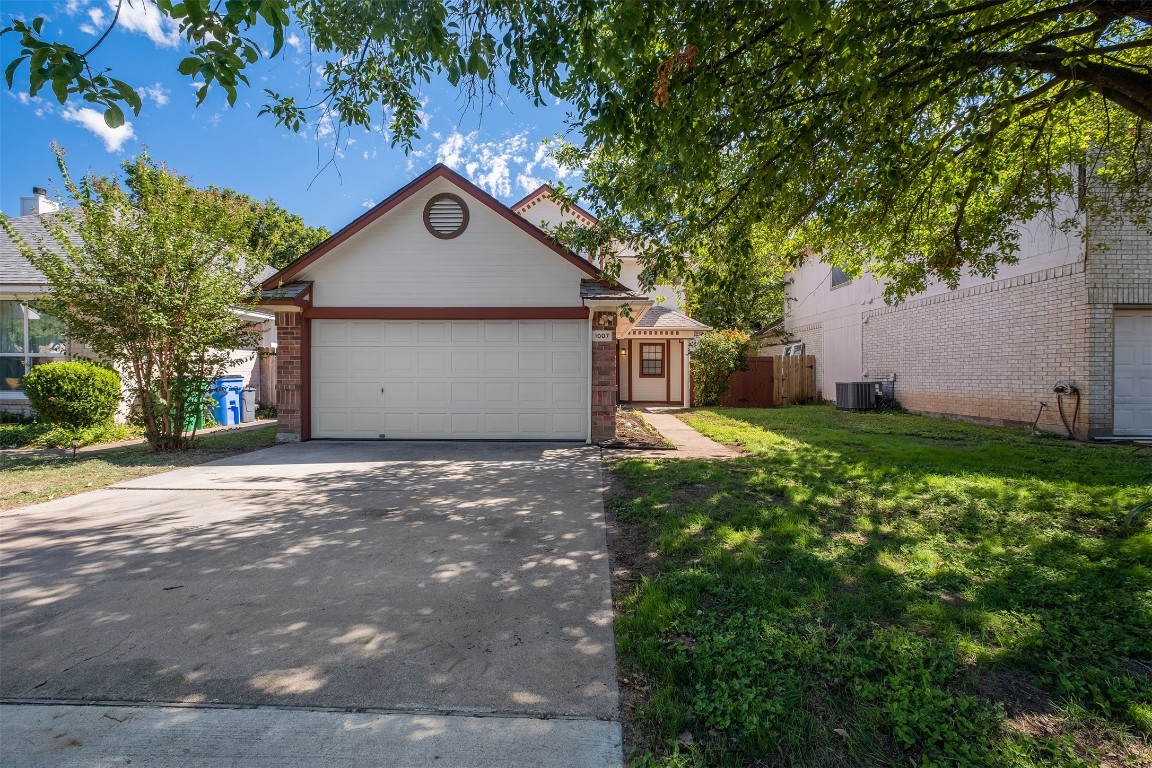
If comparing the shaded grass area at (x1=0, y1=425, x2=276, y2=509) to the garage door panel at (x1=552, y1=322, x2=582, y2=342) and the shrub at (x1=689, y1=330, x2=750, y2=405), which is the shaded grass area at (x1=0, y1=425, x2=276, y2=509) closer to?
the garage door panel at (x1=552, y1=322, x2=582, y2=342)

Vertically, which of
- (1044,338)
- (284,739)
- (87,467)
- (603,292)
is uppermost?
(603,292)

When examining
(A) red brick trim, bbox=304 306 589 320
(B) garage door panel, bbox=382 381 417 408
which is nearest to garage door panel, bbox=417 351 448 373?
(B) garage door panel, bbox=382 381 417 408

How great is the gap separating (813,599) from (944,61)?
491cm

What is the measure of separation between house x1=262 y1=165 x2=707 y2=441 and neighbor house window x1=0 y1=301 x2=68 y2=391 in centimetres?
596

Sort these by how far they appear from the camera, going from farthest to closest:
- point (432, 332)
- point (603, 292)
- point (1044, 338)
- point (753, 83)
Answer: point (1044, 338) → point (432, 332) → point (603, 292) → point (753, 83)

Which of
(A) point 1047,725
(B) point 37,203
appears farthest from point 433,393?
(B) point 37,203

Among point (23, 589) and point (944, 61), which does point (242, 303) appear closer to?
point (23, 589)

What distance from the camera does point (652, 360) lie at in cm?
1914

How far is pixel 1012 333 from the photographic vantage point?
11516mm

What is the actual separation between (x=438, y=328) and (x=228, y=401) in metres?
7.62

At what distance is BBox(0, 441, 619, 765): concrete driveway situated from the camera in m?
2.53

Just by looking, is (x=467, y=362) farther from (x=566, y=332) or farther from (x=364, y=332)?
(x=364, y=332)

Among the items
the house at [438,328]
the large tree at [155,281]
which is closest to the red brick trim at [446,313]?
the house at [438,328]

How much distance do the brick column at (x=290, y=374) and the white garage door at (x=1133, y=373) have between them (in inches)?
614
